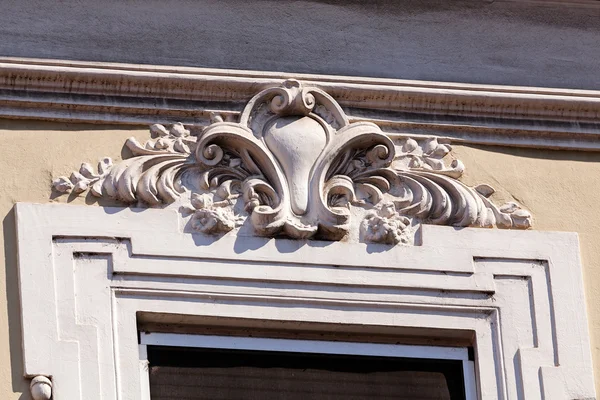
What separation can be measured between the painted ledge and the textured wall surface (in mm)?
104

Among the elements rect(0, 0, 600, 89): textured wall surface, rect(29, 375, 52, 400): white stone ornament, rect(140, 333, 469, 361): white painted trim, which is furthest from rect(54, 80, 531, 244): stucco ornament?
rect(29, 375, 52, 400): white stone ornament

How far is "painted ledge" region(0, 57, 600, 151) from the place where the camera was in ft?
36.5

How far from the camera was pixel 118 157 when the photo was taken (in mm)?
11055

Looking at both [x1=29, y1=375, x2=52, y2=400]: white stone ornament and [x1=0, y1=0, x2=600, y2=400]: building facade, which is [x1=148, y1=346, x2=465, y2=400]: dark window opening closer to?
[x1=0, y1=0, x2=600, y2=400]: building facade

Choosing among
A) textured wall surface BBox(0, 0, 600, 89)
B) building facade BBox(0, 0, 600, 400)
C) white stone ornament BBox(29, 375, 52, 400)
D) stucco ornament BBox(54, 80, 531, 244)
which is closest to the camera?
white stone ornament BBox(29, 375, 52, 400)

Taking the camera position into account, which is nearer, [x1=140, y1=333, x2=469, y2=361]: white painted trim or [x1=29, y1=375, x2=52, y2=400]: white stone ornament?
[x1=29, y1=375, x2=52, y2=400]: white stone ornament

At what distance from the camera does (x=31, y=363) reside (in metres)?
10.4

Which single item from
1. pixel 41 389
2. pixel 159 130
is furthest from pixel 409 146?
pixel 41 389

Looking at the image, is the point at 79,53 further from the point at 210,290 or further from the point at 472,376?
the point at 472,376

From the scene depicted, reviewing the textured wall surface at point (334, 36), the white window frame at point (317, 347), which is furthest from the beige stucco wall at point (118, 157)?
the white window frame at point (317, 347)

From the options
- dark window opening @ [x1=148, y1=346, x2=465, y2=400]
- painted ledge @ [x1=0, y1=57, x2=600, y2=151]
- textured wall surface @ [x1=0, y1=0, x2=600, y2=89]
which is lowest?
dark window opening @ [x1=148, y1=346, x2=465, y2=400]

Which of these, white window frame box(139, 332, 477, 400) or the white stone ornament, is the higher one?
white window frame box(139, 332, 477, 400)

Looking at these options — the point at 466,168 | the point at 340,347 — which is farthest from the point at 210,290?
the point at 466,168

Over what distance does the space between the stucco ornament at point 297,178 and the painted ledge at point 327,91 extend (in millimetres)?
78
